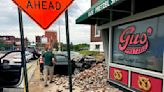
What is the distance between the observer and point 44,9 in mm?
4113

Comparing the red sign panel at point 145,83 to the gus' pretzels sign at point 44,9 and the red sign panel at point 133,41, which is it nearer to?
the red sign panel at point 133,41

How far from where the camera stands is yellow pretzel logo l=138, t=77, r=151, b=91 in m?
7.09

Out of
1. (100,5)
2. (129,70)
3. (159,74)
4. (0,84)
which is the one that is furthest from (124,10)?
(0,84)

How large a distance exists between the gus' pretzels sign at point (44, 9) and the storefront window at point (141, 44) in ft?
11.4

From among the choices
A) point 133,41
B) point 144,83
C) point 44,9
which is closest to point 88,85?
point 133,41

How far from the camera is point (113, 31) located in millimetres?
9688

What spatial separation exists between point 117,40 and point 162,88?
3314 millimetres

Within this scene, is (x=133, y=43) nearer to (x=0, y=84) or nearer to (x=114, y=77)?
(x=114, y=77)

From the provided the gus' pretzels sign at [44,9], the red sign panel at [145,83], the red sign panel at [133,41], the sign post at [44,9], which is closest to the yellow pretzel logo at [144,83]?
the red sign panel at [145,83]

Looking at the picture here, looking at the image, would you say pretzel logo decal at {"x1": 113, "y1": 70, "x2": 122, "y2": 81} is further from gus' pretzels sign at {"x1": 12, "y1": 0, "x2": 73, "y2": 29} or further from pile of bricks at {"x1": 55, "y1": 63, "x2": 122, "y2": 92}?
gus' pretzels sign at {"x1": 12, "y1": 0, "x2": 73, "y2": 29}

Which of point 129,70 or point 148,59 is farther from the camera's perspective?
point 129,70

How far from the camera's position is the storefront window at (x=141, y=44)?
6871 mm

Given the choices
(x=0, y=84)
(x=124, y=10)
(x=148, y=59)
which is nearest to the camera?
(x=148, y=59)

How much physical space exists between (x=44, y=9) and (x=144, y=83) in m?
4.30
